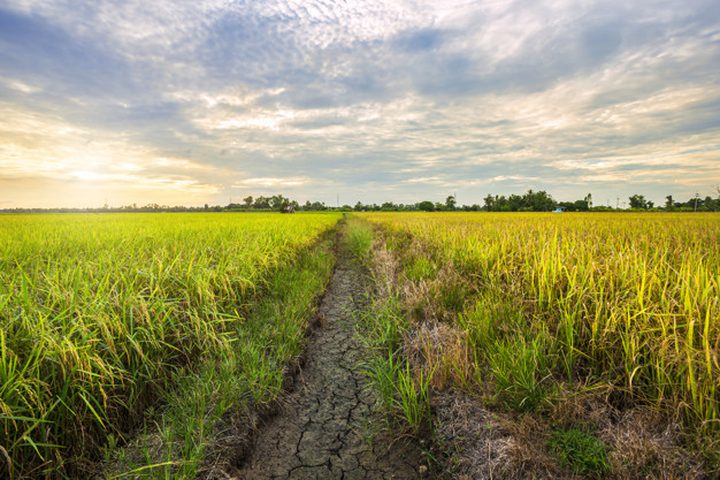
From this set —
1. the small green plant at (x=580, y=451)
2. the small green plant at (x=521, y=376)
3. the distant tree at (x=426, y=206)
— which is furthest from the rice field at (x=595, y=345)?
the distant tree at (x=426, y=206)

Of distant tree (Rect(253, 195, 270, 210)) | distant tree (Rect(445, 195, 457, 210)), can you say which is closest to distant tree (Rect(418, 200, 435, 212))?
distant tree (Rect(445, 195, 457, 210))

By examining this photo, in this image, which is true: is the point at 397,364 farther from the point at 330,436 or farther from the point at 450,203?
the point at 450,203

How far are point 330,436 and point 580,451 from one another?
176cm

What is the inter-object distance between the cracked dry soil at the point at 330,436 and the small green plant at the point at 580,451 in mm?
923

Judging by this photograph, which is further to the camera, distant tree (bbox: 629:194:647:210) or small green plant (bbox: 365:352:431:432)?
distant tree (bbox: 629:194:647:210)

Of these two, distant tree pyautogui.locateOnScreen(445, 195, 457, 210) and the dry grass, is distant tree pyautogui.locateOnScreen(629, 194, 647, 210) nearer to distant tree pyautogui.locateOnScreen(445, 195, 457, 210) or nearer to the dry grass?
Answer: distant tree pyautogui.locateOnScreen(445, 195, 457, 210)

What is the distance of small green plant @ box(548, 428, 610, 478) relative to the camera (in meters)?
1.81

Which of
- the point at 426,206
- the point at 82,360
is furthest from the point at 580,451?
the point at 426,206

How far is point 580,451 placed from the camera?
191 centimetres

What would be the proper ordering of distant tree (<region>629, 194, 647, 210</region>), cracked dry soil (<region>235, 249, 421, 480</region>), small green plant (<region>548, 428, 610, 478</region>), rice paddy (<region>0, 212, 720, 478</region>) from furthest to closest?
distant tree (<region>629, 194, 647, 210</region>), cracked dry soil (<region>235, 249, 421, 480</region>), rice paddy (<region>0, 212, 720, 478</region>), small green plant (<region>548, 428, 610, 478</region>)

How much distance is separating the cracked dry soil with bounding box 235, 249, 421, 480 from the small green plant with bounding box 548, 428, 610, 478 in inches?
36.3

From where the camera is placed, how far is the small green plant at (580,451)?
5.94 ft

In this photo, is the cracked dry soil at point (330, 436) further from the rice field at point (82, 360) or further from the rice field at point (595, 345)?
the rice field at point (82, 360)

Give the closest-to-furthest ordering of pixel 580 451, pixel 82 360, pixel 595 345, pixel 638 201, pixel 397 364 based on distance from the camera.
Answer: pixel 580 451, pixel 82 360, pixel 595 345, pixel 397 364, pixel 638 201
